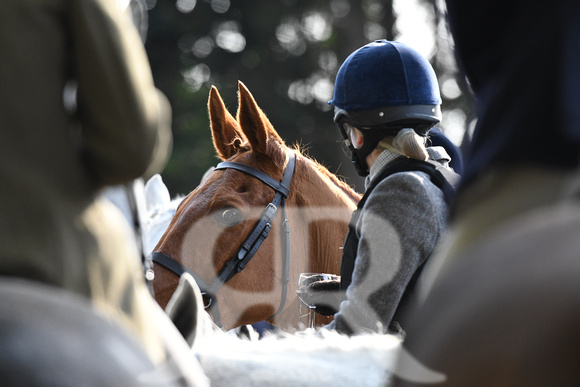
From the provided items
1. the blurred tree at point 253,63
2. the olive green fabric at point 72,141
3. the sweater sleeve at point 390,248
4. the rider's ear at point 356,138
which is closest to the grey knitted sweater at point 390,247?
the sweater sleeve at point 390,248

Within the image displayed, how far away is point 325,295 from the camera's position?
2803 mm

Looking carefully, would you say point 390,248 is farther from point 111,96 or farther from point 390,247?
point 111,96

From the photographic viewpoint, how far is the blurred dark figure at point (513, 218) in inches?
39.6

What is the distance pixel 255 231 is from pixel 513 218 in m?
2.24

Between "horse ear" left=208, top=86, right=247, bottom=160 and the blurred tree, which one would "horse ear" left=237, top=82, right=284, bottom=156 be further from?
the blurred tree

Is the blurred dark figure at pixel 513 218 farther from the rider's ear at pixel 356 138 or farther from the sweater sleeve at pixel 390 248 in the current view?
the rider's ear at pixel 356 138

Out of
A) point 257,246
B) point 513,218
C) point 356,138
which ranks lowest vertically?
point 257,246

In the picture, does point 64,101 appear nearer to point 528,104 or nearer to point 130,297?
point 130,297

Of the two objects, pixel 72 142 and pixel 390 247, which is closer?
pixel 72 142

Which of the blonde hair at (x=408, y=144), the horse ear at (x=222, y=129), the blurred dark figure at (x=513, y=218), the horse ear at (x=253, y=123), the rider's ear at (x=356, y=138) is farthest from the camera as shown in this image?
the horse ear at (x=222, y=129)

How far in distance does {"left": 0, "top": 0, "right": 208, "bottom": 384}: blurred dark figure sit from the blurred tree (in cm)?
1233

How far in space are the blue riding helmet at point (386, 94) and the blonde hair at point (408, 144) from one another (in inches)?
1.5

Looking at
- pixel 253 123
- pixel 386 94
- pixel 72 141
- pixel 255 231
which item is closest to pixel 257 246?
pixel 255 231

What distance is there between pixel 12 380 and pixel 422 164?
6.08ft
